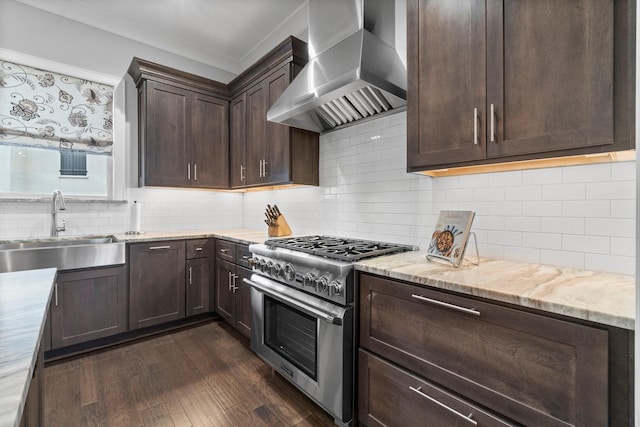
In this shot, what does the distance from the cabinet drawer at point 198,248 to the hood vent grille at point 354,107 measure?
67.6 inches

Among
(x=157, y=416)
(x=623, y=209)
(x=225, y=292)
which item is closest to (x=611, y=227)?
(x=623, y=209)

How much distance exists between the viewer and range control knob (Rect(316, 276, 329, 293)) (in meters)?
1.63

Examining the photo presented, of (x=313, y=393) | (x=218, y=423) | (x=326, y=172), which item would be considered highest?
(x=326, y=172)

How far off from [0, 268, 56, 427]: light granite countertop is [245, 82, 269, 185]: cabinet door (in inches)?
77.0

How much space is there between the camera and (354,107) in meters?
2.22

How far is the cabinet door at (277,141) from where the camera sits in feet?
8.43

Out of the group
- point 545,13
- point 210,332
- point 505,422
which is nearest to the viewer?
point 505,422

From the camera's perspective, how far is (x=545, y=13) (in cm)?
118

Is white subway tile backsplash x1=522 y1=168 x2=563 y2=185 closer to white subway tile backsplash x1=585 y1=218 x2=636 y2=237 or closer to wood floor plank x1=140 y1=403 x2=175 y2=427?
white subway tile backsplash x1=585 y1=218 x2=636 y2=237

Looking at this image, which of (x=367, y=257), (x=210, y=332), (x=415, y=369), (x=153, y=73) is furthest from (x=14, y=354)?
(x=153, y=73)

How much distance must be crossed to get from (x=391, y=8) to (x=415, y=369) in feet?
7.56

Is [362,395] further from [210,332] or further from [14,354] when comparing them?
[210,332]

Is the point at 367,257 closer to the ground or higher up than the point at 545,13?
closer to the ground

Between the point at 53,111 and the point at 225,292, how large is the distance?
2.30 m
